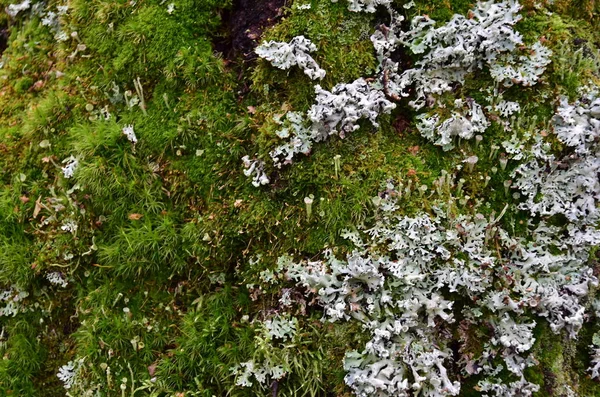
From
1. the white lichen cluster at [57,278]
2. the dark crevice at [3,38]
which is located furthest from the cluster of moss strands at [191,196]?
the dark crevice at [3,38]

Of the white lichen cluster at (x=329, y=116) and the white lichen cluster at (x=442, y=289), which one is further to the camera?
the white lichen cluster at (x=329, y=116)

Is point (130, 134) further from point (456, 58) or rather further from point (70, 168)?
point (456, 58)

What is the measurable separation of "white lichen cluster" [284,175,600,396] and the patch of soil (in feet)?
5.36

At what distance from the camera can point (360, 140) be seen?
3.68 metres

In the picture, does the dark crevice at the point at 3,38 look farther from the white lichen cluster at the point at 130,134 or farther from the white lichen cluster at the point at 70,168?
the white lichen cluster at the point at 130,134

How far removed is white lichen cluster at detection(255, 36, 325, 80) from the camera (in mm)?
3654

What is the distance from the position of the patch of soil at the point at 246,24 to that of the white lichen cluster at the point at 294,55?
0.74 feet

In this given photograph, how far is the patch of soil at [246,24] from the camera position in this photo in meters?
3.91

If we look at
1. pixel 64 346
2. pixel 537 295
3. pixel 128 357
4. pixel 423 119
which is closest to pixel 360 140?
pixel 423 119

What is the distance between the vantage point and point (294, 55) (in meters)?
3.68

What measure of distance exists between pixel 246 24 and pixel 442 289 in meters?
2.52

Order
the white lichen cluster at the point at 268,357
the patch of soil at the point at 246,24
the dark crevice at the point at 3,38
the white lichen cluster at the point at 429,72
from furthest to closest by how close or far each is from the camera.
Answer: the dark crevice at the point at 3,38 → the patch of soil at the point at 246,24 → the white lichen cluster at the point at 429,72 → the white lichen cluster at the point at 268,357

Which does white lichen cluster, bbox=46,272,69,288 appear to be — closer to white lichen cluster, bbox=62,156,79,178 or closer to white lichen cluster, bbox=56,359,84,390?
white lichen cluster, bbox=56,359,84,390

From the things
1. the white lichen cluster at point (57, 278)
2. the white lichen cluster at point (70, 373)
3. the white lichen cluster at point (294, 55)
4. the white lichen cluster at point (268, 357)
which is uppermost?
the white lichen cluster at point (294, 55)
